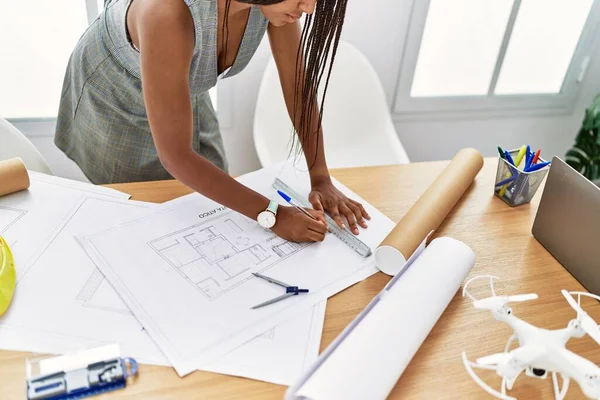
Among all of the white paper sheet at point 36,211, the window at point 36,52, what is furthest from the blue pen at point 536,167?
the window at point 36,52

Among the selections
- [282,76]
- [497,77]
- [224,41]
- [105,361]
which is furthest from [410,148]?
[105,361]

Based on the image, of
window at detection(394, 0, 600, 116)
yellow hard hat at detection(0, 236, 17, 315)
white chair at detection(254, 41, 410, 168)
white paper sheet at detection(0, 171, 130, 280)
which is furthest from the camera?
window at detection(394, 0, 600, 116)

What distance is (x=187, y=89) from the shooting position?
2.76 ft

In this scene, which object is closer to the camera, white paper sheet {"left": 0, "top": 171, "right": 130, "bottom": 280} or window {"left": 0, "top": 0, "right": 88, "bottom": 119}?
white paper sheet {"left": 0, "top": 171, "right": 130, "bottom": 280}

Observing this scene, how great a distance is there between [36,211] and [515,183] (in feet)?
2.90

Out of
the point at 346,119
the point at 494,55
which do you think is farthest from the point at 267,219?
the point at 494,55

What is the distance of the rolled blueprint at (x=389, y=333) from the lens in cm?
57

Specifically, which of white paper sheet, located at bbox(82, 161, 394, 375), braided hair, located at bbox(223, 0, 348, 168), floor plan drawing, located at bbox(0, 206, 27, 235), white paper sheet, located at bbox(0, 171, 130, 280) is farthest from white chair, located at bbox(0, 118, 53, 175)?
braided hair, located at bbox(223, 0, 348, 168)

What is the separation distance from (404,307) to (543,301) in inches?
10.9

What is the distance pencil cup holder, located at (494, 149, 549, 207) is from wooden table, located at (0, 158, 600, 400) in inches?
0.7

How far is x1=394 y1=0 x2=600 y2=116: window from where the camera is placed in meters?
1.88

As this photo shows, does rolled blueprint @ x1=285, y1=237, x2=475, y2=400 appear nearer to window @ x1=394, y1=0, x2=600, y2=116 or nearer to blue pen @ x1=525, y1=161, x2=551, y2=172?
blue pen @ x1=525, y1=161, x2=551, y2=172

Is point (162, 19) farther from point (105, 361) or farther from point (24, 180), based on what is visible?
point (105, 361)

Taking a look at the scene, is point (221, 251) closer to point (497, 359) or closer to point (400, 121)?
point (497, 359)
